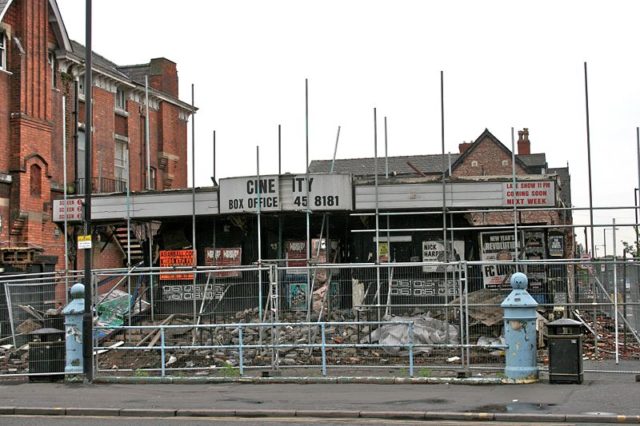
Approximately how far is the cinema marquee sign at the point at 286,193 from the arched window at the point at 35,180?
12.6m

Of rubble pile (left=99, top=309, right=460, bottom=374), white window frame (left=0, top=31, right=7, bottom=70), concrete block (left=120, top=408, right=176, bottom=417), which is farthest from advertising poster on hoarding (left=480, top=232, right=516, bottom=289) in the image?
white window frame (left=0, top=31, right=7, bottom=70)

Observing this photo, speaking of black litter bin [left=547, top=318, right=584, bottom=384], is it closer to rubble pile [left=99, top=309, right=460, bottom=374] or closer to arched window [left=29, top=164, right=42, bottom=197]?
rubble pile [left=99, top=309, right=460, bottom=374]

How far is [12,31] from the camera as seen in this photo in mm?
29844

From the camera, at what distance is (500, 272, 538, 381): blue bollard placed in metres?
13.4

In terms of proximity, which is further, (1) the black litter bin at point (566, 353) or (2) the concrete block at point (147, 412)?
(1) the black litter bin at point (566, 353)

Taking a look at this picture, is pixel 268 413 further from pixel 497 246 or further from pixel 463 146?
pixel 463 146

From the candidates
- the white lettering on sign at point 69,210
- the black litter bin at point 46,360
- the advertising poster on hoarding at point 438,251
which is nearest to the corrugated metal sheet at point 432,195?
the advertising poster on hoarding at point 438,251

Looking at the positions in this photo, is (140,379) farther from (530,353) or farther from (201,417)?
(530,353)

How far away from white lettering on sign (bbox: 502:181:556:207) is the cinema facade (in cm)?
3

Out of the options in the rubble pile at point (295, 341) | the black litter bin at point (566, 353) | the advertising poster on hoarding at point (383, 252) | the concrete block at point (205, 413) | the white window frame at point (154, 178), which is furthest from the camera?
the white window frame at point (154, 178)

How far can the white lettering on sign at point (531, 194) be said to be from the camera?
19406mm

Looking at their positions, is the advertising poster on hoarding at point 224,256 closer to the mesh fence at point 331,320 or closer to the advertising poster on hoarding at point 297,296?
the mesh fence at point 331,320

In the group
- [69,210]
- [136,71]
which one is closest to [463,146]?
[136,71]

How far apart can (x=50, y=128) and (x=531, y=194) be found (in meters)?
20.1
